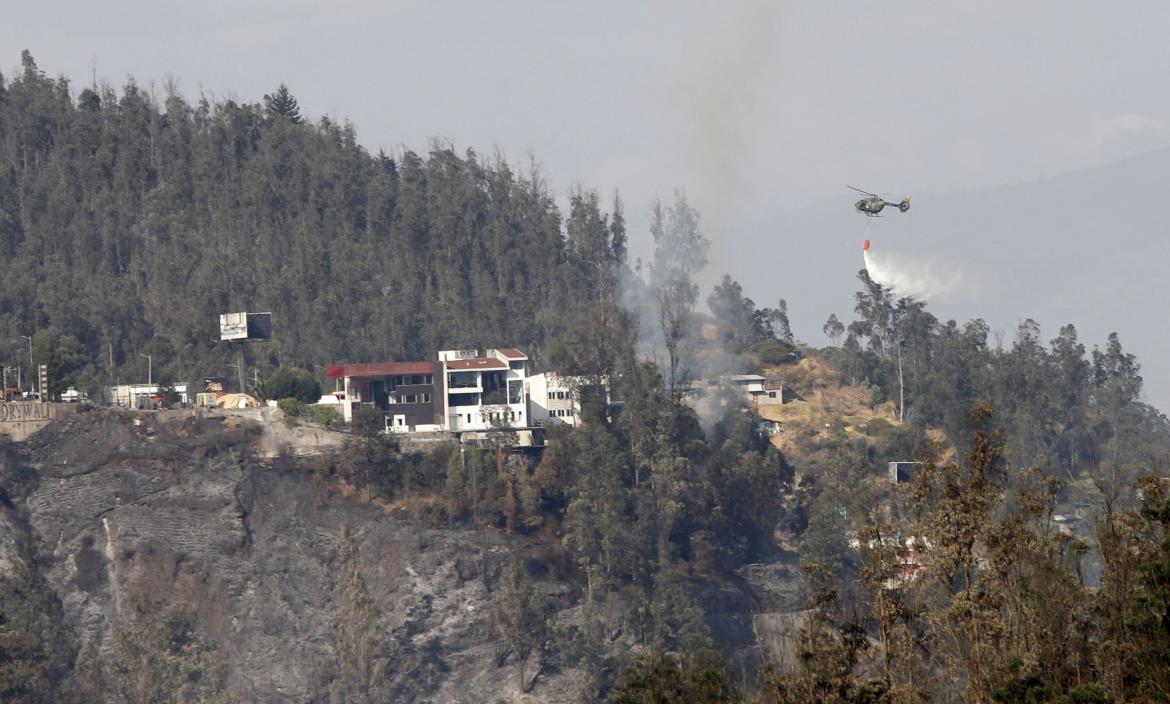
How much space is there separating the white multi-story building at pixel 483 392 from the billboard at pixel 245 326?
1464cm

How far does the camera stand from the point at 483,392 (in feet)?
363

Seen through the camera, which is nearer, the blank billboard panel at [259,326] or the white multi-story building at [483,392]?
the white multi-story building at [483,392]

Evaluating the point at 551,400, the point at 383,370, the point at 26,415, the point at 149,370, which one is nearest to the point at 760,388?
the point at 551,400

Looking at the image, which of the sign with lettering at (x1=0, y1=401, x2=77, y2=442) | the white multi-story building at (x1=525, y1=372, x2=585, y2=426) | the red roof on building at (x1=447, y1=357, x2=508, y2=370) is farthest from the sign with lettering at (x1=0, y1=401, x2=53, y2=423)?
the white multi-story building at (x1=525, y1=372, x2=585, y2=426)

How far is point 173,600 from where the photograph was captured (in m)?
98.2

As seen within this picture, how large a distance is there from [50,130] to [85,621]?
5556 centimetres

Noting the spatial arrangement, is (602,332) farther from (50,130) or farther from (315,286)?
(50,130)

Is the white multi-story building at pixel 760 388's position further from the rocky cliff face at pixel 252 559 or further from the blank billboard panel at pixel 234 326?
the rocky cliff face at pixel 252 559

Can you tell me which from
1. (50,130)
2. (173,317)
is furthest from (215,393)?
(50,130)

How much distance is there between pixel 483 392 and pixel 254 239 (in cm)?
3152

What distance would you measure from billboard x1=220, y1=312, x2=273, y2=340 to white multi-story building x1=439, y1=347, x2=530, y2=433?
1464cm

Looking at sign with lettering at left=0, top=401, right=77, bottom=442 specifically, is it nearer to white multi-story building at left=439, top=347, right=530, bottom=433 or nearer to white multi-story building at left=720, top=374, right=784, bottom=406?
white multi-story building at left=439, top=347, right=530, bottom=433

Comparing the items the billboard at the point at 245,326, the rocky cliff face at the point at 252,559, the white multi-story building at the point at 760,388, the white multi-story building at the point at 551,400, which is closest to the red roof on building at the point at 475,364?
the white multi-story building at the point at 551,400

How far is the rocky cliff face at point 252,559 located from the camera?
320ft
